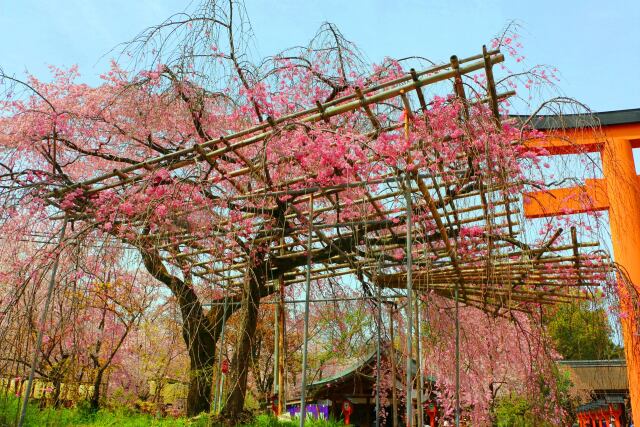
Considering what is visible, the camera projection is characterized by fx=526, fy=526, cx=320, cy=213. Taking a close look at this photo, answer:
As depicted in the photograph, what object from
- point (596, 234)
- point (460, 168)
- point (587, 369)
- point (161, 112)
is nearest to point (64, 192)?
point (161, 112)

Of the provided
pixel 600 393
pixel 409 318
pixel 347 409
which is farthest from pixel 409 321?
pixel 600 393

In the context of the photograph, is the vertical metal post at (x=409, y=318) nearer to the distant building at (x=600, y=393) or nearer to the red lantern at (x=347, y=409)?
the distant building at (x=600, y=393)

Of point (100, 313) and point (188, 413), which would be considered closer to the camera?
point (188, 413)

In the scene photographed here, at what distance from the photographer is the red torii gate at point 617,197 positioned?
454 cm

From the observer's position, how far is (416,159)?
13.8 ft

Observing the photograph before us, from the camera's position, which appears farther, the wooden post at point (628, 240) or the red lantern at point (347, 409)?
the red lantern at point (347, 409)

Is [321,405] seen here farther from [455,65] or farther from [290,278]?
[455,65]

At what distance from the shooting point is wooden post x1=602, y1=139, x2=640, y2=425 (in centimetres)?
503

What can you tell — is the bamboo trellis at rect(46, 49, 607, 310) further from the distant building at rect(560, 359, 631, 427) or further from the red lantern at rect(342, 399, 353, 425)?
the red lantern at rect(342, 399, 353, 425)

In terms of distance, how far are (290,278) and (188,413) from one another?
7.58 feet

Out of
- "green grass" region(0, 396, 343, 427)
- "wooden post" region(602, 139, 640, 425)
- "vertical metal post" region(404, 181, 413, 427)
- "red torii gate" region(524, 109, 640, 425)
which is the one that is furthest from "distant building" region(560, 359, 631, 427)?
"vertical metal post" region(404, 181, 413, 427)

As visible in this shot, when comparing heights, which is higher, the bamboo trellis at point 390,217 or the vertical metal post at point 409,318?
the bamboo trellis at point 390,217

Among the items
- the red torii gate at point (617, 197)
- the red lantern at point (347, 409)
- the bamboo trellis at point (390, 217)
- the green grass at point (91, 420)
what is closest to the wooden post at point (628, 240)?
the red torii gate at point (617, 197)

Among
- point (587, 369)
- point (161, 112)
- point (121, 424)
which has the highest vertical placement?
point (161, 112)
